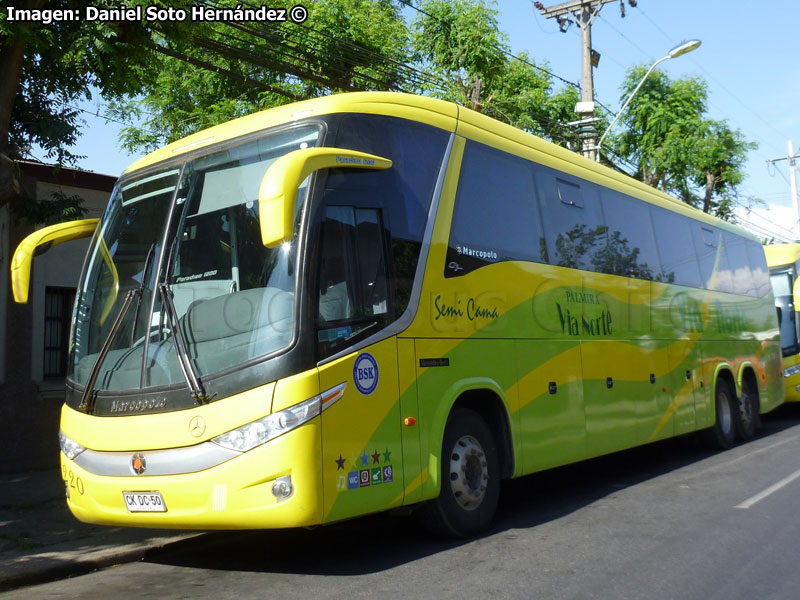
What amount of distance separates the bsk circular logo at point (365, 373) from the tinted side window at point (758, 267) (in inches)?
447

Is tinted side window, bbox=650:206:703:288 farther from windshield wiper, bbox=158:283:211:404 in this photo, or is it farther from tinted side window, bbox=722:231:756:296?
windshield wiper, bbox=158:283:211:404

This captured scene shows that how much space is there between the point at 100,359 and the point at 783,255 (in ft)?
53.2

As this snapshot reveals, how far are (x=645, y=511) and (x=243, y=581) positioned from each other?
3.88 meters

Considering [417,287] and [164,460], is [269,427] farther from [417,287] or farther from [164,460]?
[417,287]

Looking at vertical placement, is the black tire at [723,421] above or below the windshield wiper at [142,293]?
below

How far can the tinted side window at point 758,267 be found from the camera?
50.2ft

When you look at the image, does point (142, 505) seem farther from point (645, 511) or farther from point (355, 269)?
point (645, 511)

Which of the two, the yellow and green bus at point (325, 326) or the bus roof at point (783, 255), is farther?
the bus roof at point (783, 255)

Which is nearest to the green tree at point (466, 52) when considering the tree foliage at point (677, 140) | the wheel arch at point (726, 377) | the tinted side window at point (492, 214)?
the tree foliage at point (677, 140)

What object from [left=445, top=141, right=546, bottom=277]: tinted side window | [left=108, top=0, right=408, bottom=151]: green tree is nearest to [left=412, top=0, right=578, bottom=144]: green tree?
[left=108, top=0, right=408, bottom=151]: green tree

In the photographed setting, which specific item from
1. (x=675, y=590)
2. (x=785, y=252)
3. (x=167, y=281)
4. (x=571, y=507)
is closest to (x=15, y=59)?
(x=167, y=281)

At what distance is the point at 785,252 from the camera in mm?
18406

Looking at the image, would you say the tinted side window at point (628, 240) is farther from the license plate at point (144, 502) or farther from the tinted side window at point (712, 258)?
the license plate at point (144, 502)

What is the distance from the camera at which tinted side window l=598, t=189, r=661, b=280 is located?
9969mm
